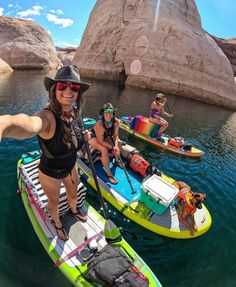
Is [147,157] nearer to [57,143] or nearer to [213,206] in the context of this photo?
[213,206]

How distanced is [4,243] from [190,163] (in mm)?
8966

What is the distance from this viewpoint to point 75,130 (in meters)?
3.29

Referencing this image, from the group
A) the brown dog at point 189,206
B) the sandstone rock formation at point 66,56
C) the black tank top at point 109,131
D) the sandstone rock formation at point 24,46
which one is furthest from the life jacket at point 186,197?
the sandstone rock formation at point 66,56

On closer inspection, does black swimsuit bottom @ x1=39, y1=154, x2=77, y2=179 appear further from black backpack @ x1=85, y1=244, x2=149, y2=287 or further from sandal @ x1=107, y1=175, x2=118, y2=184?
sandal @ x1=107, y1=175, x2=118, y2=184

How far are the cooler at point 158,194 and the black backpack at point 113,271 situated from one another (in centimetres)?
191

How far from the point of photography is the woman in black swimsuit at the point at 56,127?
224 cm

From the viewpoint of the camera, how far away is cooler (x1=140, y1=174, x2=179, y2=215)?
5.18 meters

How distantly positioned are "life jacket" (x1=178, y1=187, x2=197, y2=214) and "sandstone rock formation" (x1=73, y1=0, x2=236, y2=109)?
28.4m

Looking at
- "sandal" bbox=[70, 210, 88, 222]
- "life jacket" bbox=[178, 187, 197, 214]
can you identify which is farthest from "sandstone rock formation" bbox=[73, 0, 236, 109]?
"sandal" bbox=[70, 210, 88, 222]

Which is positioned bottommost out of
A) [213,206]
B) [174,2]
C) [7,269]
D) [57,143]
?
[7,269]

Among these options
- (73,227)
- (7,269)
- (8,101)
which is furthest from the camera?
(8,101)

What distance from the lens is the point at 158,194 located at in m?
5.24

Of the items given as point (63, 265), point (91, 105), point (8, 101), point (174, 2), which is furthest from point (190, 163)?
point (174, 2)

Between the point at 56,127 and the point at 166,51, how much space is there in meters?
33.6
